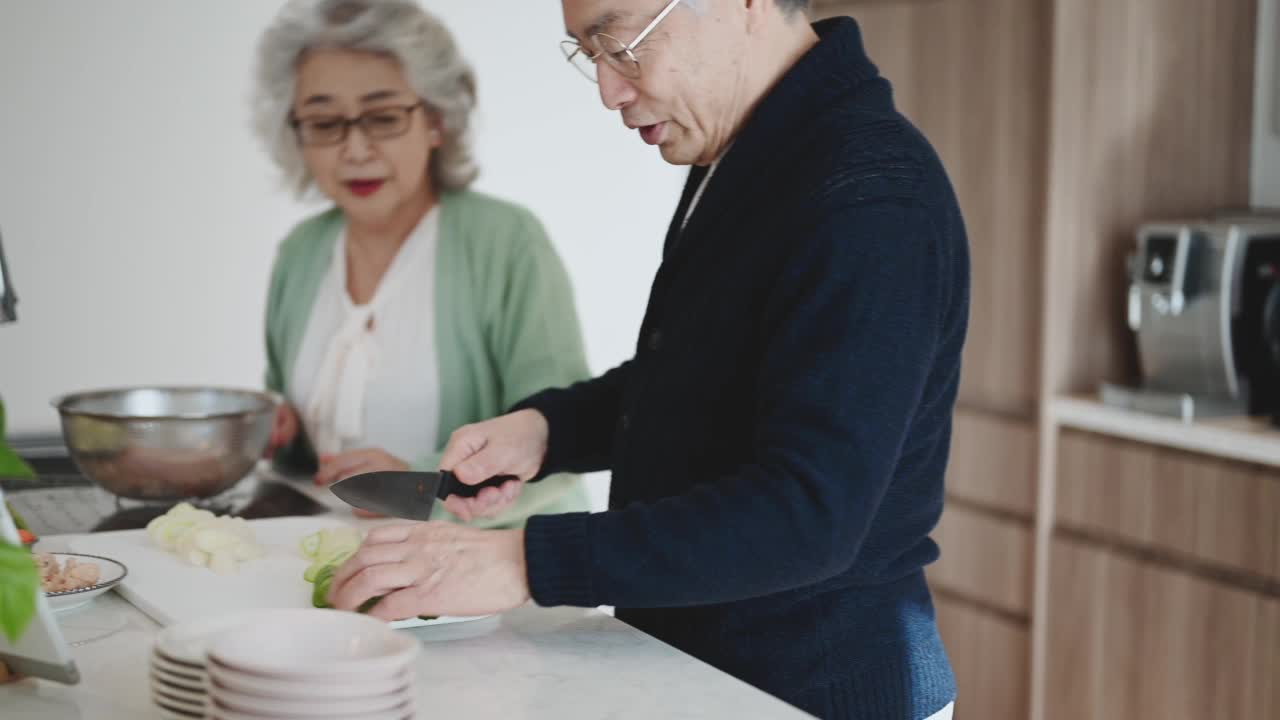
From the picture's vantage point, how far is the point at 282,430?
7.64 ft

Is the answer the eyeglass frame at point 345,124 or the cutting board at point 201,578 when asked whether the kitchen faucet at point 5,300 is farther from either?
the eyeglass frame at point 345,124

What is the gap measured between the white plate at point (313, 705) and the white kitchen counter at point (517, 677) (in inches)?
6.6

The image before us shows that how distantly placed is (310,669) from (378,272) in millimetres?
1703

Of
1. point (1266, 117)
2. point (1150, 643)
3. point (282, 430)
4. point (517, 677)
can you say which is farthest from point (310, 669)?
point (1266, 117)

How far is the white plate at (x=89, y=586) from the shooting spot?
1.22 m

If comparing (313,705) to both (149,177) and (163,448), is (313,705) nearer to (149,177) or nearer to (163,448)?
(163,448)

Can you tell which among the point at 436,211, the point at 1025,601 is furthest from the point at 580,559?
the point at 1025,601

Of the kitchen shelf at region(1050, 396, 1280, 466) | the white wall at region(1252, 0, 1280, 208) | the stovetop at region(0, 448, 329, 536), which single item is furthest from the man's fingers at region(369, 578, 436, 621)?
the white wall at region(1252, 0, 1280, 208)

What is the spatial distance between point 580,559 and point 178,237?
164cm

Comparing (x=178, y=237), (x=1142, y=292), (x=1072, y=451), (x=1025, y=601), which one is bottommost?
(x=1025, y=601)

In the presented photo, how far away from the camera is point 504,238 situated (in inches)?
99.2

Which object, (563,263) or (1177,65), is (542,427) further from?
(1177,65)

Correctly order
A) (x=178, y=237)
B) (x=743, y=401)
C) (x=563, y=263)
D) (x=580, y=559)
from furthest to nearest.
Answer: (x=563, y=263) → (x=178, y=237) → (x=743, y=401) → (x=580, y=559)

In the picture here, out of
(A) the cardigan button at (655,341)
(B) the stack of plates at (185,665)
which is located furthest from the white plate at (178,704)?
(A) the cardigan button at (655,341)
